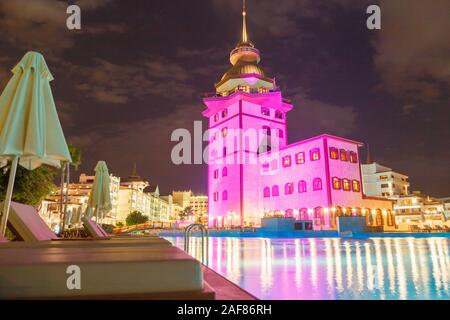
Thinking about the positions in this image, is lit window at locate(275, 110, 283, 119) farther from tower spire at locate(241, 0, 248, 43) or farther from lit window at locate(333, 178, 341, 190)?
tower spire at locate(241, 0, 248, 43)

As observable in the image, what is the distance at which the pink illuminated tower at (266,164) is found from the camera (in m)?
30.8

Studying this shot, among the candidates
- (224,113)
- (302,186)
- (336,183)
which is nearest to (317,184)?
(336,183)

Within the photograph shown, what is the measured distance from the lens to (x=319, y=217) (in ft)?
99.3

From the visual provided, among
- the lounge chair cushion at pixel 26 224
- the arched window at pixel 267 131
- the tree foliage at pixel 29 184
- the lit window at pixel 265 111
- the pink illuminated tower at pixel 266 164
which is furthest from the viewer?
the lit window at pixel 265 111

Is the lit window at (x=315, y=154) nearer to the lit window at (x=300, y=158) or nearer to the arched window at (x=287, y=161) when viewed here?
the lit window at (x=300, y=158)

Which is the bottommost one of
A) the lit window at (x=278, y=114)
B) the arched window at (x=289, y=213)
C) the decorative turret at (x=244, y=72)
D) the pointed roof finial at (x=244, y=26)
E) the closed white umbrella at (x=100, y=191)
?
the arched window at (x=289, y=213)

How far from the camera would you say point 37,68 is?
19.2ft

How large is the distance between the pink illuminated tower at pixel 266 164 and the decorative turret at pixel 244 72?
14 cm

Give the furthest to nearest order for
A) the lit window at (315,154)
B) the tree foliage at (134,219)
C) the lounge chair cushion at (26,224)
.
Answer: the tree foliage at (134,219) → the lit window at (315,154) → the lounge chair cushion at (26,224)

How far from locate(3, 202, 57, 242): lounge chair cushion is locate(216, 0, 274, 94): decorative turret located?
39873 mm

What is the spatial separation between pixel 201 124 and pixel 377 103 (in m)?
28.7

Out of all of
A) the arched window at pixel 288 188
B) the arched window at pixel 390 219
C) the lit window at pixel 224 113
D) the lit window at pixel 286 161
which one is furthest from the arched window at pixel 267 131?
the arched window at pixel 390 219

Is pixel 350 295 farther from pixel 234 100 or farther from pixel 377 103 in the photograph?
pixel 377 103
